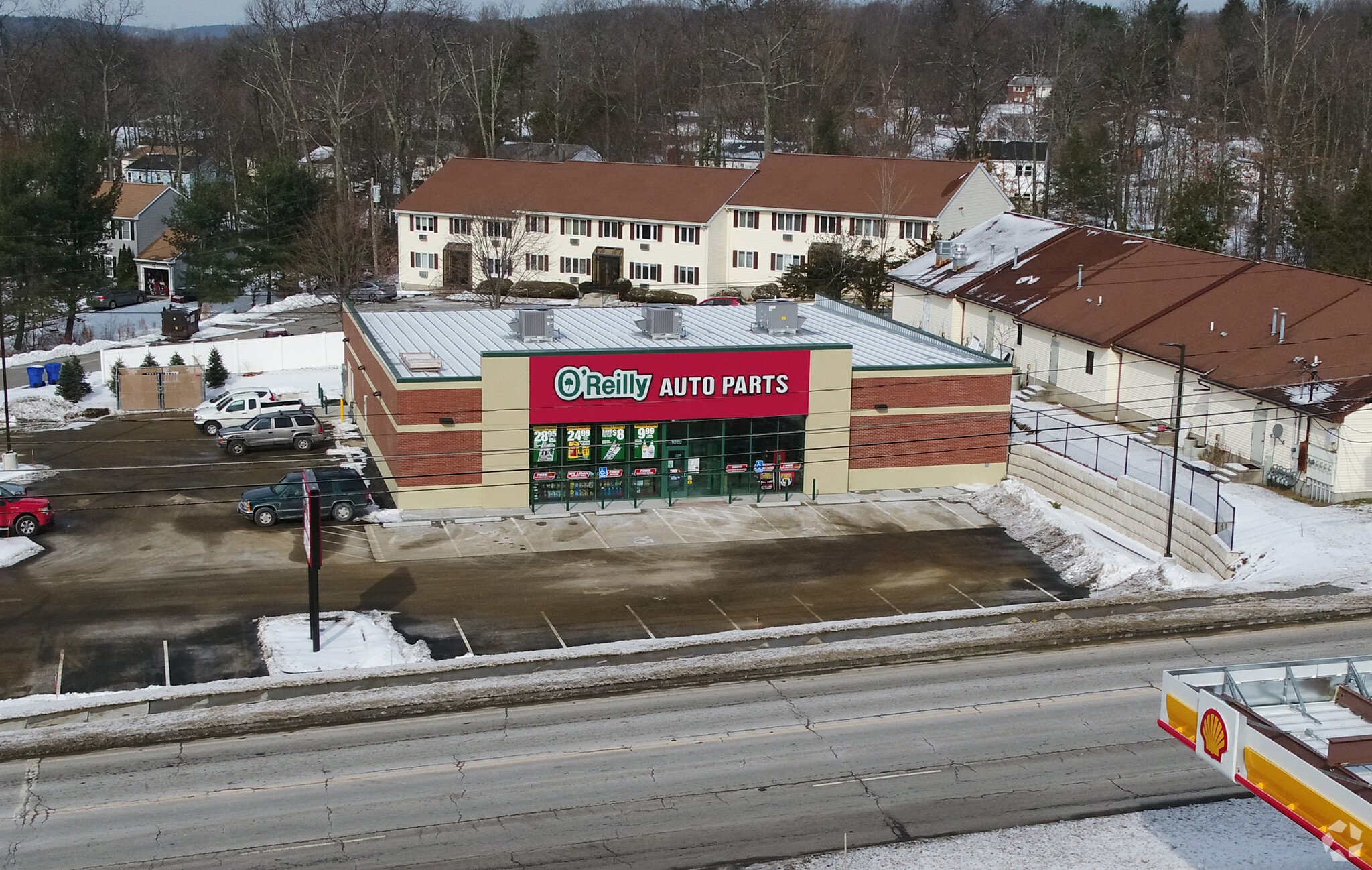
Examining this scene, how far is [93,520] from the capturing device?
125ft

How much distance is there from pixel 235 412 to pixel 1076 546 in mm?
30285

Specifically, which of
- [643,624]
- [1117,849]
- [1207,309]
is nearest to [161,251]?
[1207,309]

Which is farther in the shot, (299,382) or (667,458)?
(299,382)

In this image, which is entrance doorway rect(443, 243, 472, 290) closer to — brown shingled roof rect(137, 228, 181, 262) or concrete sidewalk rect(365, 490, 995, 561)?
brown shingled roof rect(137, 228, 181, 262)

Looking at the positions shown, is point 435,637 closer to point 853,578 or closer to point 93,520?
point 853,578

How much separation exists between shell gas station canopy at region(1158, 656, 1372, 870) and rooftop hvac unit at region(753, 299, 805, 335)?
96.5ft

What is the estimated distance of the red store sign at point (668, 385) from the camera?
131 ft

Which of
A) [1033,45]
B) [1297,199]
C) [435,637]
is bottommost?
[435,637]

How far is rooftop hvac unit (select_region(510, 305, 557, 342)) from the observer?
1661 inches

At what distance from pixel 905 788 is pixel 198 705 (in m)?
12.9

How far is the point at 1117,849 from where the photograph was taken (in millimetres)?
18969

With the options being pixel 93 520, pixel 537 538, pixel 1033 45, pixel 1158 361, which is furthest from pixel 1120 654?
pixel 1033 45

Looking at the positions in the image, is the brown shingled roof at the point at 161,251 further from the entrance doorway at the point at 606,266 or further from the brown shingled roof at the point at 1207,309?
the brown shingled roof at the point at 1207,309

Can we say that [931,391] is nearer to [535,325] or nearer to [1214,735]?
[535,325]
